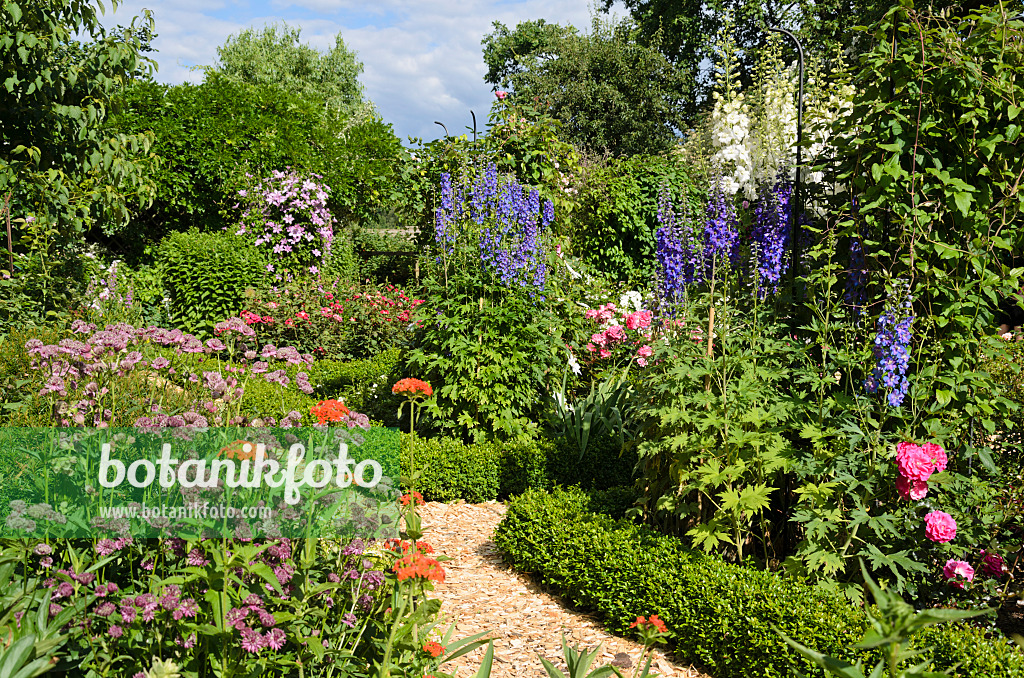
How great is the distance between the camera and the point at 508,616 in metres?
3.42

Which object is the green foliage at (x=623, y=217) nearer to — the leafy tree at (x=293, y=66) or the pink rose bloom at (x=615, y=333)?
the pink rose bloom at (x=615, y=333)


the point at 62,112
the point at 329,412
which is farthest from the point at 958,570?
the point at 62,112

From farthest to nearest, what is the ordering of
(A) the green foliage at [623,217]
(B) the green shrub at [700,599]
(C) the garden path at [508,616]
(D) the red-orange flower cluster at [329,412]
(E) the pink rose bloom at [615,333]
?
(A) the green foliage at [623,217]
(E) the pink rose bloom at [615,333]
(C) the garden path at [508,616]
(B) the green shrub at [700,599]
(D) the red-orange flower cluster at [329,412]

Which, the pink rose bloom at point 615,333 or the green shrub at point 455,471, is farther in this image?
the pink rose bloom at point 615,333

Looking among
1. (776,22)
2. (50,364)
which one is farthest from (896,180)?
(776,22)

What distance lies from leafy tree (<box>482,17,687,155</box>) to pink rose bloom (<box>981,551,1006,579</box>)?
22.2m

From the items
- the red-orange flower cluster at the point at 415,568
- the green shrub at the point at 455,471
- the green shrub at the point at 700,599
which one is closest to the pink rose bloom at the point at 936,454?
the green shrub at the point at 700,599

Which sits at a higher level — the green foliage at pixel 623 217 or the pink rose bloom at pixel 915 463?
the green foliage at pixel 623 217

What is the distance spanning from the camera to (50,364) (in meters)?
3.04

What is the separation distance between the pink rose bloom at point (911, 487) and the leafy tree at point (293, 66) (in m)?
24.8

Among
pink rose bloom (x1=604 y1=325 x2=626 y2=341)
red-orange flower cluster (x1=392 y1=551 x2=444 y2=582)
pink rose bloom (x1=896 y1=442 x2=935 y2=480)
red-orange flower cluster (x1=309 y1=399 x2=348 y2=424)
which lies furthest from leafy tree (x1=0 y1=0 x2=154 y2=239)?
pink rose bloom (x1=896 y1=442 x2=935 y2=480)

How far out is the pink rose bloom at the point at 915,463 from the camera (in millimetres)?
2824

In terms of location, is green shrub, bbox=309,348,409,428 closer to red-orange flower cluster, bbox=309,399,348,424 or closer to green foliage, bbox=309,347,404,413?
green foliage, bbox=309,347,404,413

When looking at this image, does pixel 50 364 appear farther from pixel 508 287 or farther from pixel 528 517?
pixel 508 287
